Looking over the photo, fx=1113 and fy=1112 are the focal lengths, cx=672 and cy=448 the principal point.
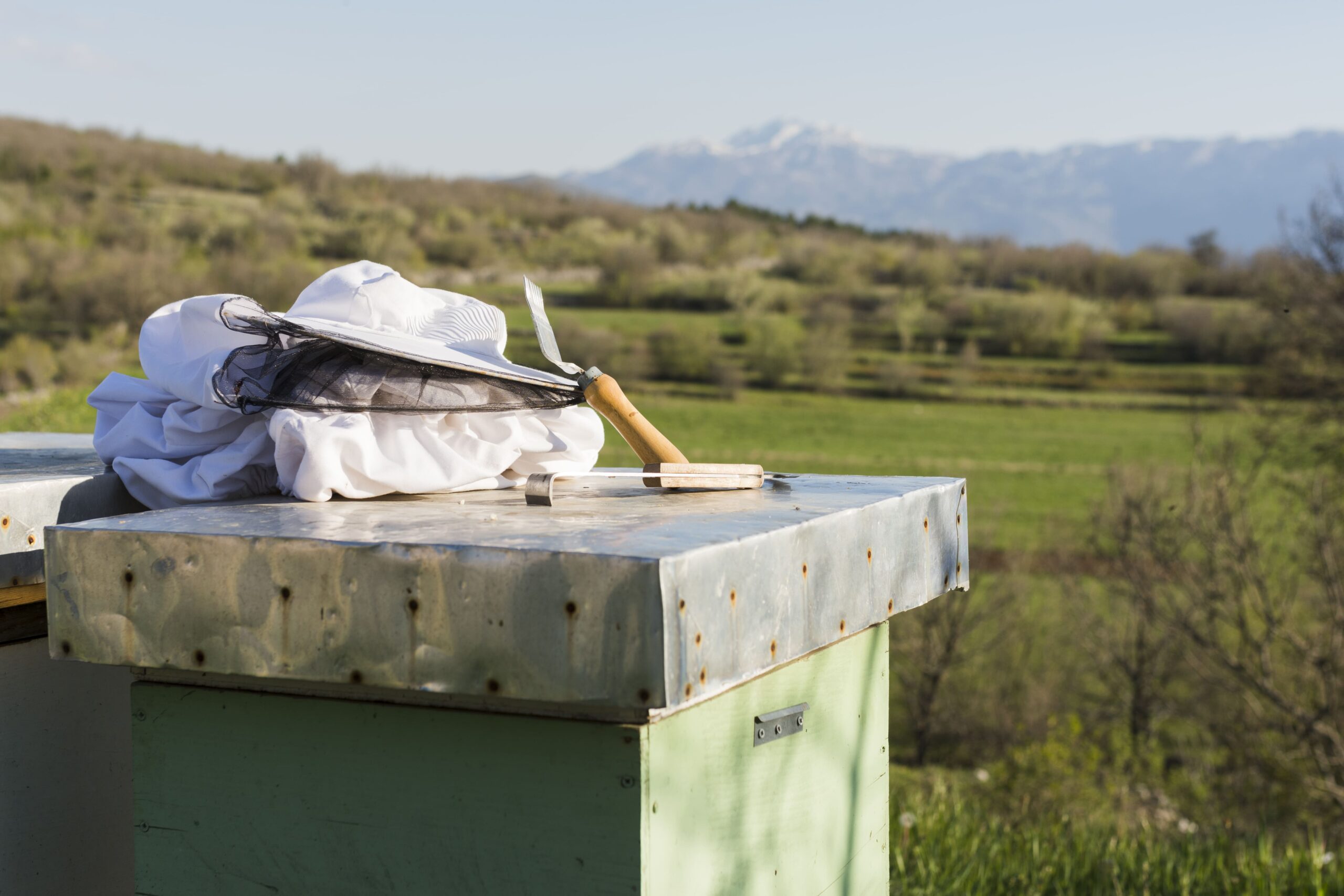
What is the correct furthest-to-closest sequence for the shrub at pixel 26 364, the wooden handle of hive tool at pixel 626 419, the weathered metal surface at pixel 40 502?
the shrub at pixel 26 364, the wooden handle of hive tool at pixel 626 419, the weathered metal surface at pixel 40 502

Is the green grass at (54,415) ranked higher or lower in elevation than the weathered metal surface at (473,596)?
lower

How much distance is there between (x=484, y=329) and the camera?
254 centimetres

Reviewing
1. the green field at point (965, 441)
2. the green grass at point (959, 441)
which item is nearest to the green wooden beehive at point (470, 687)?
the green field at point (965, 441)

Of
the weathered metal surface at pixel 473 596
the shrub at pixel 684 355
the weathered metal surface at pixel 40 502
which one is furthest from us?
the shrub at pixel 684 355

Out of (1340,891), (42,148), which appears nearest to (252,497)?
(1340,891)

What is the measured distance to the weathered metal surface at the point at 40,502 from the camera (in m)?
1.97

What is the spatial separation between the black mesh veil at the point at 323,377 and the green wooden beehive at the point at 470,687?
0.31 meters

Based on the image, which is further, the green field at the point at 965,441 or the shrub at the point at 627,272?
the shrub at the point at 627,272

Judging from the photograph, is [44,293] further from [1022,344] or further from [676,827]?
[1022,344]

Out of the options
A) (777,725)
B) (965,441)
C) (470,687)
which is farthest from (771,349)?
(470,687)

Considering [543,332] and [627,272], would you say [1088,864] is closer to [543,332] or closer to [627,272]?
[543,332]

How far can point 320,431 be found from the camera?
2.01 meters

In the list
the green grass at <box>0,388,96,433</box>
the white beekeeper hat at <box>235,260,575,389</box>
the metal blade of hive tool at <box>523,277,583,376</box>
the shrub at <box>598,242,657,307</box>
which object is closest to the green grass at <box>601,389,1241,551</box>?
the shrub at <box>598,242,657,307</box>

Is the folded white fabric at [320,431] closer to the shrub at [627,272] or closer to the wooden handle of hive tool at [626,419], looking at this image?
the wooden handle of hive tool at [626,419]
